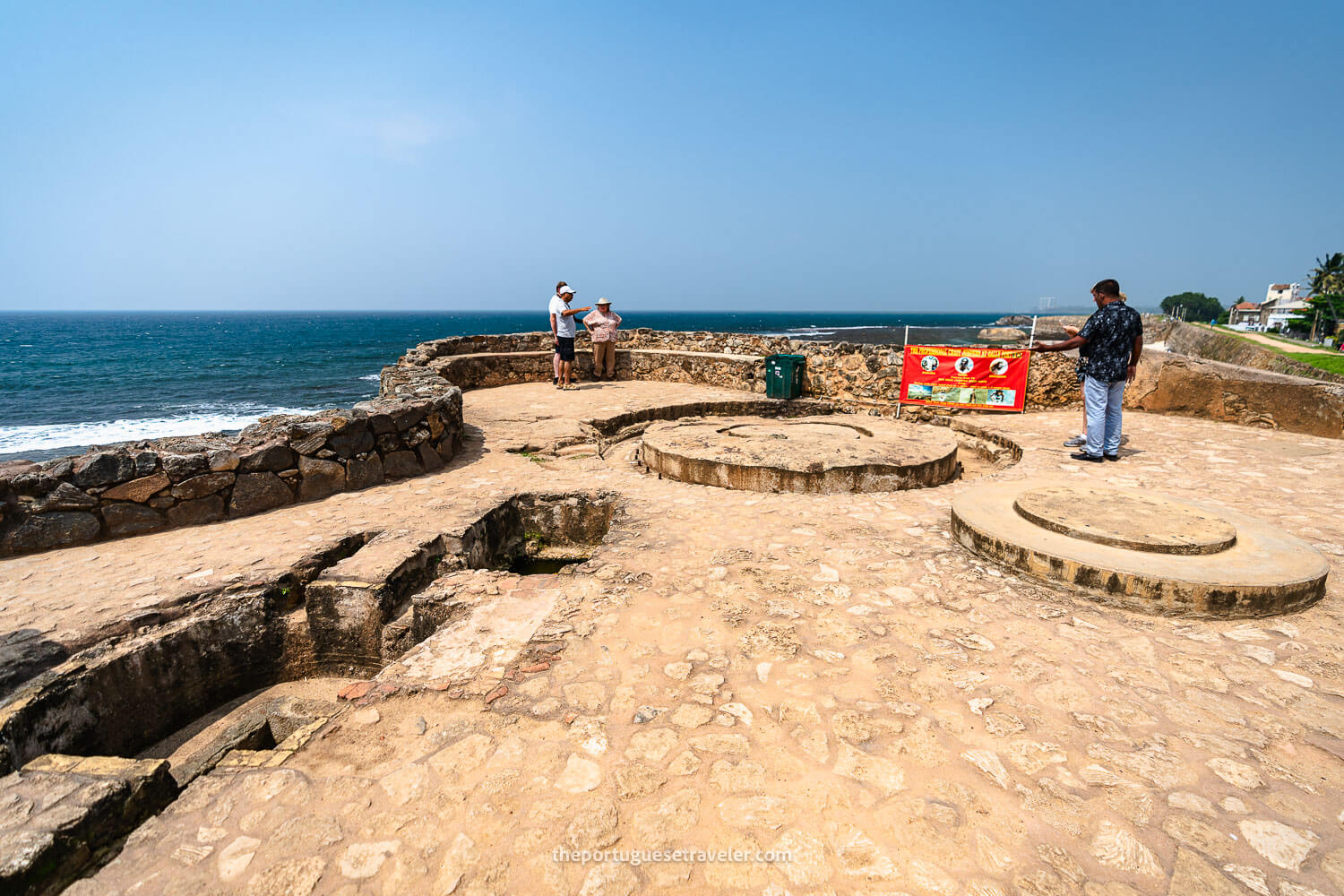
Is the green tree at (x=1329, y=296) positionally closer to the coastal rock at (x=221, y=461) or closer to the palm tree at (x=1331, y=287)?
the palm tree at (x=1331, y=287)

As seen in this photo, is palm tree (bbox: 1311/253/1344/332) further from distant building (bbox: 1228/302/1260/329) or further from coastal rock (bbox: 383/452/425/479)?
coastal rock (bbox: 383/452/425/479)

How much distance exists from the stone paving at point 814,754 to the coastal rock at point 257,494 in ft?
3.78

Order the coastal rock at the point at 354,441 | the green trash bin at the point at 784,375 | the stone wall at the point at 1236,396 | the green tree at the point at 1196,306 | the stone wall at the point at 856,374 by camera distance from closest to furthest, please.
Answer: the coastal rock at the point at 354,441 → the stone wall at the point at 1236,396 → the stone wall at the point at 856,374 → the green trash bin at the point at 784,375 → the green tree at the point at 1196,306

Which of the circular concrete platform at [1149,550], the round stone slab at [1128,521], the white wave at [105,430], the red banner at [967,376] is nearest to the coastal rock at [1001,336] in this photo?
the red banner at [967,376]

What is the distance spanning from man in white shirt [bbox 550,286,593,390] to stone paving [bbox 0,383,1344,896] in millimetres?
7943

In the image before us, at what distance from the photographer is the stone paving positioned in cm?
190

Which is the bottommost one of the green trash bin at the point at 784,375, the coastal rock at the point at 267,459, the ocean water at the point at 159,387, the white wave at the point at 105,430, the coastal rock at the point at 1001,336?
the white wave at the point at 105,430

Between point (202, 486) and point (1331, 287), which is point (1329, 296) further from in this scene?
point (202, 486)

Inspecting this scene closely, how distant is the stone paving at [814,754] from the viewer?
1904 millimetres

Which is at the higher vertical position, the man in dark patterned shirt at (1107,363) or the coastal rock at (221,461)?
the man in dark patterned shirt at (1107,363)

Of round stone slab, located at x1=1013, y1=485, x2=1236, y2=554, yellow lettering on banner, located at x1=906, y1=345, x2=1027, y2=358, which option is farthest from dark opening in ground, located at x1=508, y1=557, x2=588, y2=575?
yellow lettering on banner, located at x1=906, y1=345, x2=1027, y2=358

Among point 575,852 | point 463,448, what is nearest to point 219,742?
point 575,852

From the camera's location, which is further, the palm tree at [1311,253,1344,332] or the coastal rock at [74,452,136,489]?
the palm tree at [1311,253,1344,332]

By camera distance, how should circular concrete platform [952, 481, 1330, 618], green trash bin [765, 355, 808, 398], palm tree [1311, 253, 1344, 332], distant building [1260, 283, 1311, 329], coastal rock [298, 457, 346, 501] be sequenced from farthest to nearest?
distant building [1260, 283, 1311, 329] < palm tree [1311, 253, 1344, 332] < green trash bin [765, 355, 808, 398] < coastal rock [298, 457, 346, 501] < circular concrete platform [952, 481, 1330, 618]
